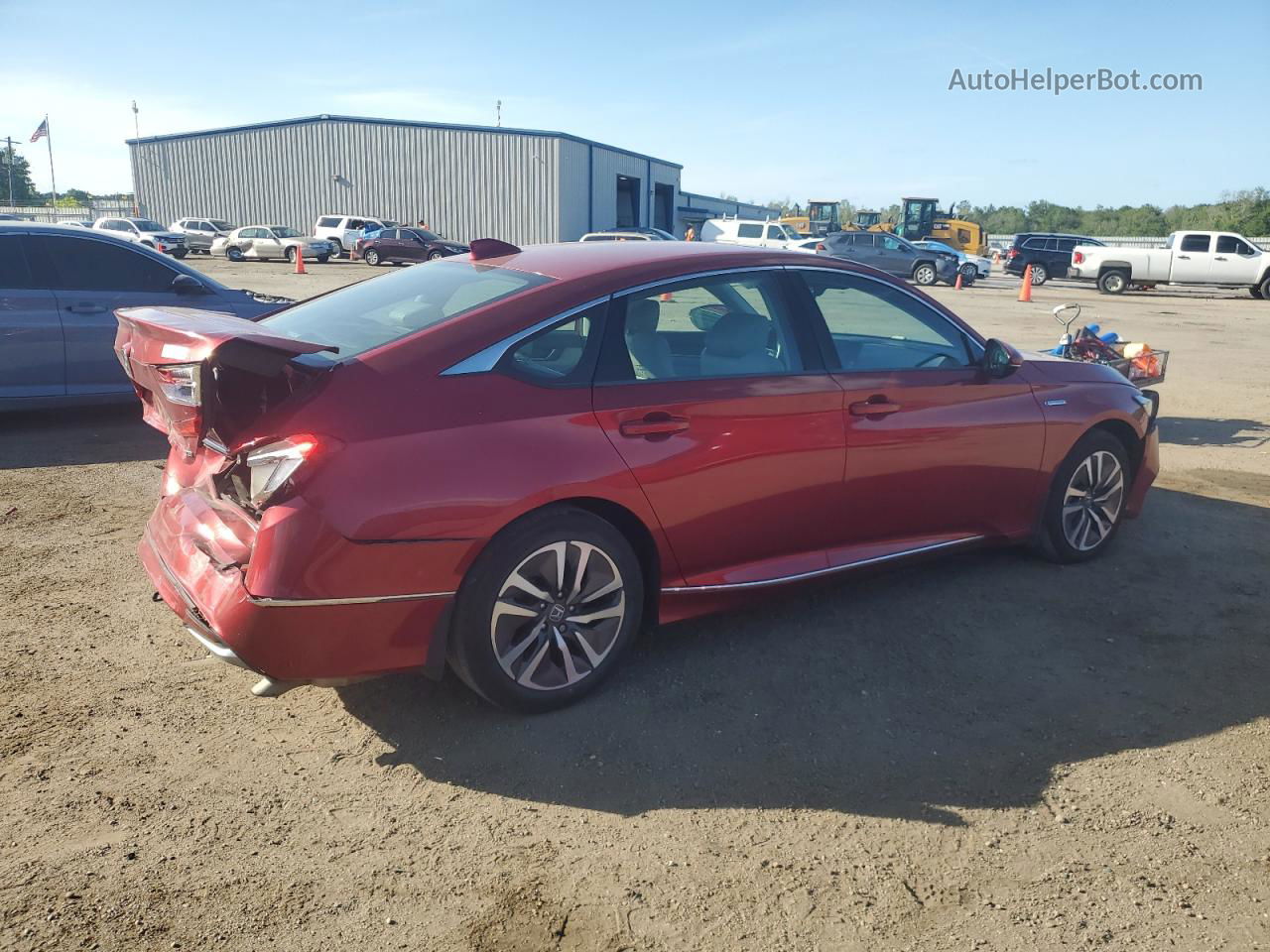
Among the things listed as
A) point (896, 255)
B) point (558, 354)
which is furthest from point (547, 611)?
point (896, 255)

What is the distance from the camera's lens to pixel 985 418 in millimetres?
4500

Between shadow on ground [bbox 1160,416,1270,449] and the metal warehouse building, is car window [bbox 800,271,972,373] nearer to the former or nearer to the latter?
shadow on ground [bbox 1160,416,1270,449]

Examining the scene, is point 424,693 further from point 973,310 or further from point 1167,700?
point 973,310

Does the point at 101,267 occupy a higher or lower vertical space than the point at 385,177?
lower

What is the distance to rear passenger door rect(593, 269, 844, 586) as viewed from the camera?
3.52 meters

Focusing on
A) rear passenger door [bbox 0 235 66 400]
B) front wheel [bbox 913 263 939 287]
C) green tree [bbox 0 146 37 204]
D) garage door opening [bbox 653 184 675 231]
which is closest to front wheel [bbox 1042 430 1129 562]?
rear passenger door [bbox 0 235 66 400]

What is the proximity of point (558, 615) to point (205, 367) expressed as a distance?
1.36m

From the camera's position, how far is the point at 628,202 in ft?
176

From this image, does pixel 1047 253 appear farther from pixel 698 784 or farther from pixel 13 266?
pixel 698 784

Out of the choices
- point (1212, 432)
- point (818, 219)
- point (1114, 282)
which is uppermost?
point (818, 219)

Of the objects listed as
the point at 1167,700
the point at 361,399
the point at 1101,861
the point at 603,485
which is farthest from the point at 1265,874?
the point at 361,399

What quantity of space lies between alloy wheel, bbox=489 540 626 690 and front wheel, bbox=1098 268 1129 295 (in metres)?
29.5

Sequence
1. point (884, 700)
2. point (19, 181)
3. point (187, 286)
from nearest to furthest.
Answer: point (884, 700), point (187, 286), point (19, 181)

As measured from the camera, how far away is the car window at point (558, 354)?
10.9ft
